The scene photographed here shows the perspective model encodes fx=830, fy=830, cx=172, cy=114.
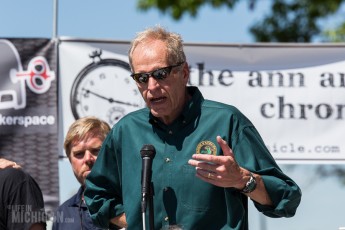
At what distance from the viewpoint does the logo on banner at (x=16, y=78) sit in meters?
6.80

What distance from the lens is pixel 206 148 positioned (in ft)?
13.0

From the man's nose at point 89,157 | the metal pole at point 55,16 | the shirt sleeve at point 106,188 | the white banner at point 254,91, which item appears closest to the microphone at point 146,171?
the shirt sleeve at point 106,188

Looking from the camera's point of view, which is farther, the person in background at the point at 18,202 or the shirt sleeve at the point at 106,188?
the person in background at the point at 18,202

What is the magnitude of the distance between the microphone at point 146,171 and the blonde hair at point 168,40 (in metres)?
0.47

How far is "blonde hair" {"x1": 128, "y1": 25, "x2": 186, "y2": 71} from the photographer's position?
13.4ft

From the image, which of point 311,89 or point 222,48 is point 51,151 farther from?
point 311,89

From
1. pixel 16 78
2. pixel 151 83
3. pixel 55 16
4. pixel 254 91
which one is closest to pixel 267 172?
pixel 151 83

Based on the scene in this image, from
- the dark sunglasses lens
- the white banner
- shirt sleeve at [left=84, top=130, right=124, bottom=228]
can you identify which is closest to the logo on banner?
the white banner

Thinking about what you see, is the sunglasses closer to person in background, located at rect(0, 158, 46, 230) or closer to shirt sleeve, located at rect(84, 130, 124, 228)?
shirt sleeve, located at rect(84, 130, 124, 228)

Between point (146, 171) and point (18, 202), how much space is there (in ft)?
4.20

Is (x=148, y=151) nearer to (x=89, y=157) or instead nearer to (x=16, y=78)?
(x=89, y=157)

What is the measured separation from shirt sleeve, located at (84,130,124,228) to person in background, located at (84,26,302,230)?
12 cm

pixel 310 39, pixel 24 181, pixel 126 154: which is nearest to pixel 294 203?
pixel 126 154

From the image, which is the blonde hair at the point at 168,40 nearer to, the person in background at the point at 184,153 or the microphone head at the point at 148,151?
the person in background at the point at 184,153
